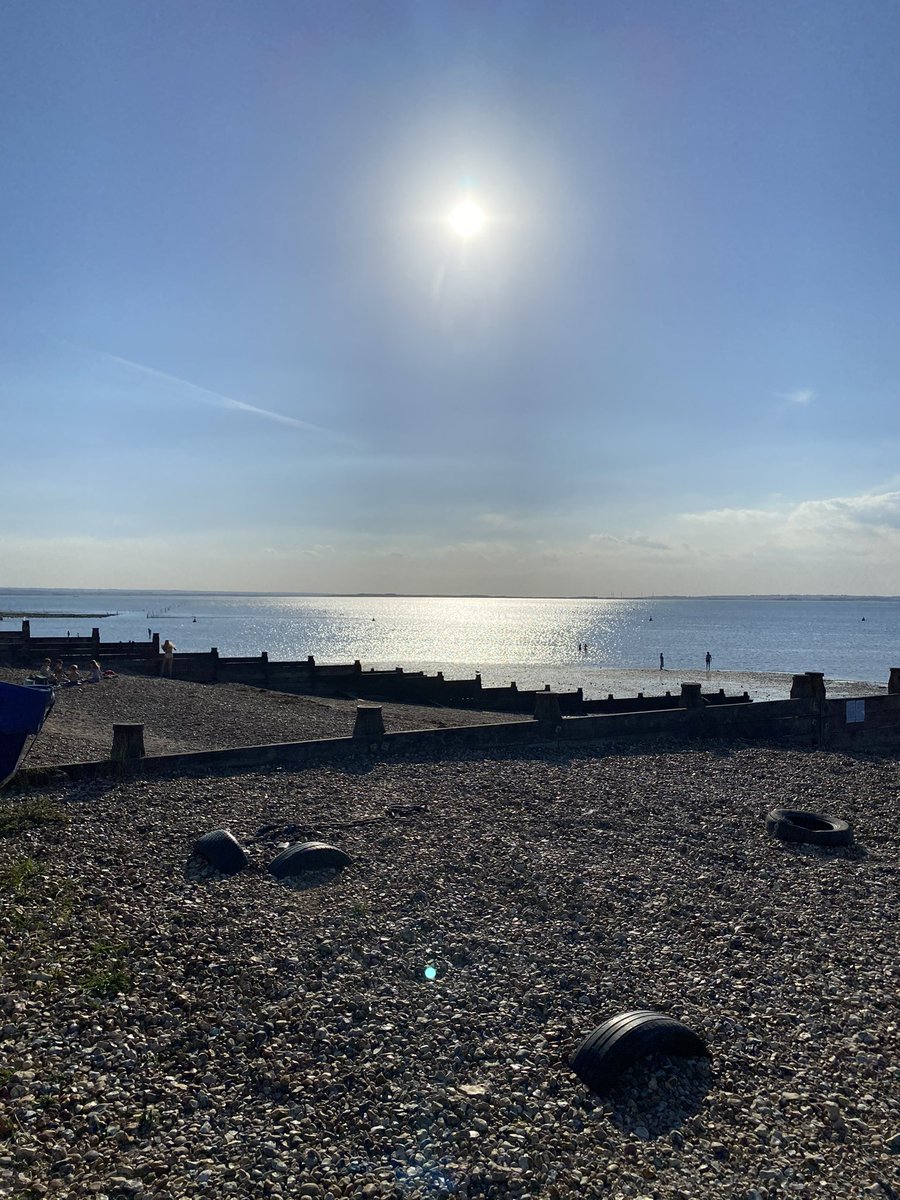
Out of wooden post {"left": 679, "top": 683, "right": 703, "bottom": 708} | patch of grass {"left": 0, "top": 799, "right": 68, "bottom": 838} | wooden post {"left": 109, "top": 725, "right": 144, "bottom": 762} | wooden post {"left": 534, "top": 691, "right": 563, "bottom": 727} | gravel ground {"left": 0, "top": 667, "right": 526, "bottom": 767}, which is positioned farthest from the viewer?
wooden post {"left": 679, "top": 683, "right": 703, "bottom": 708}

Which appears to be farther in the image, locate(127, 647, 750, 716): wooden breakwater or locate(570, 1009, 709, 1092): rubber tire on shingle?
locate(127, 647, 750, 716): wooden breakwater

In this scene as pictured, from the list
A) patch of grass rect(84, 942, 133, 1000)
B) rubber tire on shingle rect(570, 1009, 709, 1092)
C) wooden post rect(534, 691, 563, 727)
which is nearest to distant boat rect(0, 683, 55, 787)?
patch of grass rect(84, 942, 133, 1000)

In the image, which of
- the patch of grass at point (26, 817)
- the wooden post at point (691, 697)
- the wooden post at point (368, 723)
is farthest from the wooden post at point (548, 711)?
the patch of grass at point (26, 817)

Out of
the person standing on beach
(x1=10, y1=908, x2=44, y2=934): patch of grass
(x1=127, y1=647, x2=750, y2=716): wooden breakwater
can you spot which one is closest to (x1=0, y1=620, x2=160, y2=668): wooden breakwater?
the person standing on beach

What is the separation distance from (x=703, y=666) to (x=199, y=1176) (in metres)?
87.6

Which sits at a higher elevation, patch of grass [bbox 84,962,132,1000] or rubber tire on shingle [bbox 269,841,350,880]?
rubber tire on shingle [bbox 269,841,350,880]

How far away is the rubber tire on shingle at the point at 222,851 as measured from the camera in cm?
931

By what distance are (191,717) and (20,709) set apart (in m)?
12.4

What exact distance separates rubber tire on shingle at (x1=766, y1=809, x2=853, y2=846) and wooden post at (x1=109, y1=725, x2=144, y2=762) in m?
9.98

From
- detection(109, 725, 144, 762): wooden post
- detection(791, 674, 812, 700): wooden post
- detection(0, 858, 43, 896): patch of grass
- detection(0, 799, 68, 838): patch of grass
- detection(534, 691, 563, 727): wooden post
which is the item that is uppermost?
detection(791, 674, 812, 700): wooden post

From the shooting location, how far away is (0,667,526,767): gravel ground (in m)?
17.9

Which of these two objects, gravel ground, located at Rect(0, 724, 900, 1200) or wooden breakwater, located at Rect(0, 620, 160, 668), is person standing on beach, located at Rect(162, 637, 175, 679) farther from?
gravel ground, located at Rect(0, 724, 900, 1200)

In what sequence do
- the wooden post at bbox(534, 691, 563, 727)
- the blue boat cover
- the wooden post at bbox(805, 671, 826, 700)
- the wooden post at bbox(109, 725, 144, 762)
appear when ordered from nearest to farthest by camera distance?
the blue boat cover → the wooden post at bbox(109, 725, 144, 762) → the wooden post at bbox(534, 691, 563, 727) → the wooden post at bbox(805, 671, 826, 700)

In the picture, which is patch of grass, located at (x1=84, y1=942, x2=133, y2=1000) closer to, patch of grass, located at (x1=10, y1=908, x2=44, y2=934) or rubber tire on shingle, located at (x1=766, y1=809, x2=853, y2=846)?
patch of grass, located at (x1=10, y1=908, x2=44, y2=934)
